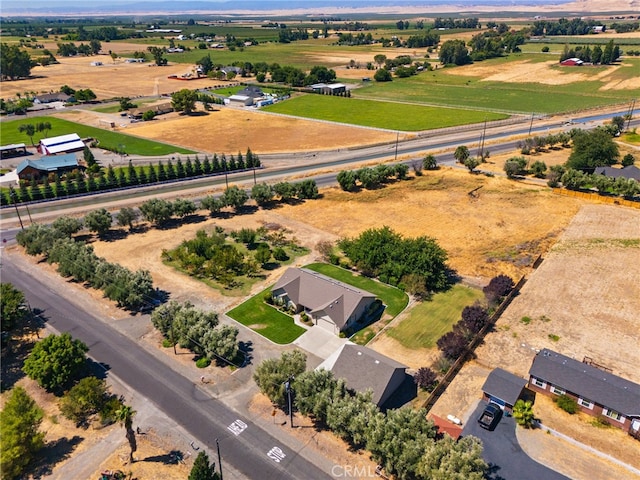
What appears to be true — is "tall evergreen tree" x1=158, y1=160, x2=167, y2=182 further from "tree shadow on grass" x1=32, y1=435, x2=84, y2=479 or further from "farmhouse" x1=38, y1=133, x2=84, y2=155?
"tree shadow on grass" x1=32, y1=435, x2=84, y2=479

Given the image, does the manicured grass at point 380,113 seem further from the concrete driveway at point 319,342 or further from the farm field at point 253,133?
the concrete driveway at point 319,342

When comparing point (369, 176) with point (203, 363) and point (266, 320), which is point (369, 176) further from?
point (203, 363)

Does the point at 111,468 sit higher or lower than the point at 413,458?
lower

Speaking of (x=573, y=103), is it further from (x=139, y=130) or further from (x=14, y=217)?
(x=14, y=217)

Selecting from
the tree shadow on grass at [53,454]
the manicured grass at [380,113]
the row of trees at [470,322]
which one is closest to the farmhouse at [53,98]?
the manicured grass at [380,113]

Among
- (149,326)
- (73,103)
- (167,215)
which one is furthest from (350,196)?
(73,103)

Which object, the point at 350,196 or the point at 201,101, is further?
the point at 201,101

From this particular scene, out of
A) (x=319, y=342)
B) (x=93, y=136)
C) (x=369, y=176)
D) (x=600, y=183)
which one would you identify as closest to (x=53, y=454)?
(x=319, y=342)

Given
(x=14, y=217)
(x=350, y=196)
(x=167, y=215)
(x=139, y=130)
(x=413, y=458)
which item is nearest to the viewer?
(x=413, y=458)
